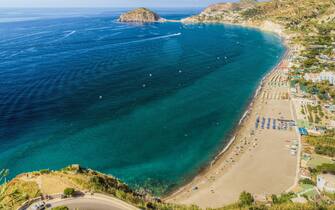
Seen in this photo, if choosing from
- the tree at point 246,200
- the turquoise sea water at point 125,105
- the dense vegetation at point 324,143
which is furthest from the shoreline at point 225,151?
the dense vegetation at point 324,143

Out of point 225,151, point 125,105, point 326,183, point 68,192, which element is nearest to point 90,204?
point 68,192

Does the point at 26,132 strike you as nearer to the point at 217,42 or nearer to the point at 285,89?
the point at 285,89

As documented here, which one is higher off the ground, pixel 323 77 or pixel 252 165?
pixel 323 77

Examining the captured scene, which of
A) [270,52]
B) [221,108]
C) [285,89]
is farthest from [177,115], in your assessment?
[270,52]

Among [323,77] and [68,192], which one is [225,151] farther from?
[323,77]

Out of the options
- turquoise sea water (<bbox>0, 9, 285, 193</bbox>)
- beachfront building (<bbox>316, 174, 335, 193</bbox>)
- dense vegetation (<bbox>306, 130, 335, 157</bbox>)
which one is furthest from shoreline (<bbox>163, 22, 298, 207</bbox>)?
beachfront building (<bbox>316, 174, 335, 193</bbox>)

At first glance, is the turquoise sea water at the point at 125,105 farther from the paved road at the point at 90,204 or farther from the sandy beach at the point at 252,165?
the paved road at the point at 90,204

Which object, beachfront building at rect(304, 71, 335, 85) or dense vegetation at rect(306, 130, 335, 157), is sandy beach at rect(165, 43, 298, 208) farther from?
beachfront building at rect(304, 71, 335, 85)
